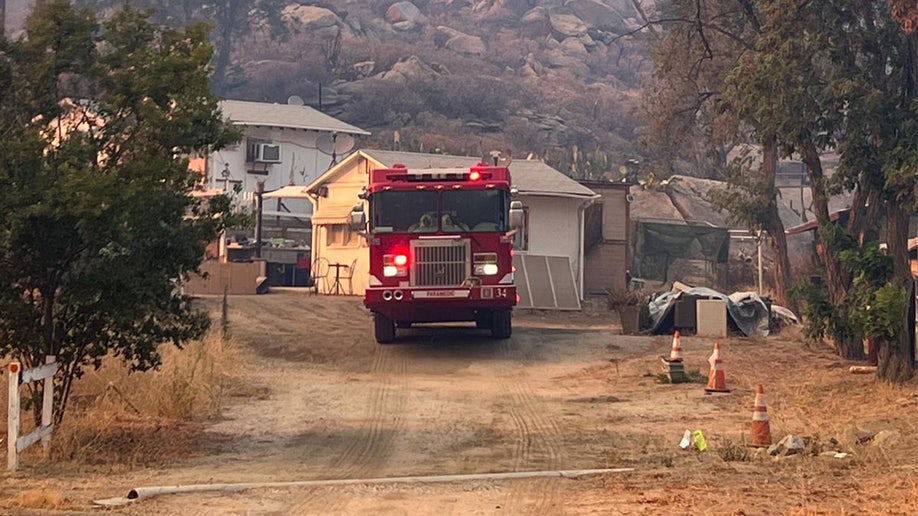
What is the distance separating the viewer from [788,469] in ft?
34.4

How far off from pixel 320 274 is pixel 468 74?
53627 millimetres

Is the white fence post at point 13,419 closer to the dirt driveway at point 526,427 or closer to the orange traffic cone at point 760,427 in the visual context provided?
the dirt driveway at point 526,427

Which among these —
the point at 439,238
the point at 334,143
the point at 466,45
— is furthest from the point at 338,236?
the point at 466,45

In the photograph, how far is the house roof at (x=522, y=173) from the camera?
3441cm

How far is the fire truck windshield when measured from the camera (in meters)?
21.6

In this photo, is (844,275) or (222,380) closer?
(222,380)

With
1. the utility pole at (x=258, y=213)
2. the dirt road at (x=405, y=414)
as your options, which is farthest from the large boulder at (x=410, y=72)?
the dirt road at (x=405, y=414)

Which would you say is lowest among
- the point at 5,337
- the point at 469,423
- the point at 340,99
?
the point at 469,423

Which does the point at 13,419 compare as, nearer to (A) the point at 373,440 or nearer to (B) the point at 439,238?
(A) the point at 373,440

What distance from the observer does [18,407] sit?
34.6ft

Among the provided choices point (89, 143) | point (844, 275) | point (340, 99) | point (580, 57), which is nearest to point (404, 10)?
point (580, 57)

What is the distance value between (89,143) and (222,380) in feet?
22.5

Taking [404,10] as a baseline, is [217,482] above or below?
below

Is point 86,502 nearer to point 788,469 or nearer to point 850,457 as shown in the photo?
point 788,469
